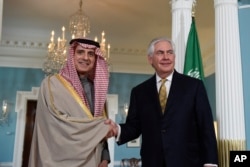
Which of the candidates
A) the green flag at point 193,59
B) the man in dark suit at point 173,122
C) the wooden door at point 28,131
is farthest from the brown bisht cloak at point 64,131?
the wooden door at point 28,131

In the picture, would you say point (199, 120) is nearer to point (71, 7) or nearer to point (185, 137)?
point (185, 137)

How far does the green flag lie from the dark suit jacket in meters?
0.74

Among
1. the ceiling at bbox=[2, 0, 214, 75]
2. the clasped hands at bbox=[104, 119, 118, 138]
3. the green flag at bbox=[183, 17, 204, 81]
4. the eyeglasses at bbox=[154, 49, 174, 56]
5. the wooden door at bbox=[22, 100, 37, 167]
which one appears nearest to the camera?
the clasped hands at bbox=[104, 119, 118, 138]

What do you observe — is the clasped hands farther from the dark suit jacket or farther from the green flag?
the green flag

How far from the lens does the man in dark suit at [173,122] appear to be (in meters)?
1.97

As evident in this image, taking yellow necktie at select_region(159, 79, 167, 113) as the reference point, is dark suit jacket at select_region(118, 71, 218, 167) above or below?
below

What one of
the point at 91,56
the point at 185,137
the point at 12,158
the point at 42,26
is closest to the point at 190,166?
the point at 185,137

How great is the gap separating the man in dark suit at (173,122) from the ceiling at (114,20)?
10.4ft

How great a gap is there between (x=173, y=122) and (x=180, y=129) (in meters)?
0.06

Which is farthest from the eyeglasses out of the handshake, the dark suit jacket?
the handshake

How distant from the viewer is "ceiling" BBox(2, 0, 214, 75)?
17.2 ft

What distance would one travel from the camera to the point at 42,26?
6383mm

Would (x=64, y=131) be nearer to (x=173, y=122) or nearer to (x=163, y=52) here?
(x=173, y=122)

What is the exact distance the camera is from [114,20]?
5945 millimetres
